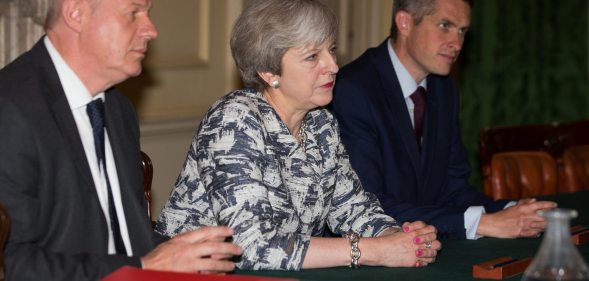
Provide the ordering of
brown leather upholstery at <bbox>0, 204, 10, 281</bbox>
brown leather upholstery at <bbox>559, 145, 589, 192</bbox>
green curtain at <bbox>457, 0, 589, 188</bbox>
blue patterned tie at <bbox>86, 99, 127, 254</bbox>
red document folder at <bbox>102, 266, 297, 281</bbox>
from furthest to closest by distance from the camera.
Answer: green curtain at <bbox>457, 0, 589, 188</bbox>
brown leather upholstery at <bbox>559, 145, 589, 192</bbox>
blue patterned tie at <bbox>86, 99, 127, 254</bbox>
brown leather upholstery at <bbox>0, 204, 10, 281</bbox>
red document folder at <bbox>102, 266, 297, 281</bbox>

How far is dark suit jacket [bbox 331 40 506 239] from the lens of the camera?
3.84m

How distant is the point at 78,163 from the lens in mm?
2691

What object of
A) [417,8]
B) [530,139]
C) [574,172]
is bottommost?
[574,172]

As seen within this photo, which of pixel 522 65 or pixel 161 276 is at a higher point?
pixel 161 276

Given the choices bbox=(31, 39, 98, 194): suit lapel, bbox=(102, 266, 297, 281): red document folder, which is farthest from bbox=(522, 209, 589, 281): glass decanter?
bbox=(31, 39, 98, 194): suit lapel

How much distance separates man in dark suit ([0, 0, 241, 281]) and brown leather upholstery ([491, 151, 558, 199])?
1861mm

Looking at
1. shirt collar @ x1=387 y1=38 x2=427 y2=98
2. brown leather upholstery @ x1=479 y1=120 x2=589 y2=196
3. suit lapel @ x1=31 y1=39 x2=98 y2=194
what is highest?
suit lapel @ x1=31 y1=39 x2=98 y2=194

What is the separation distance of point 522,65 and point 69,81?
5.10 metres

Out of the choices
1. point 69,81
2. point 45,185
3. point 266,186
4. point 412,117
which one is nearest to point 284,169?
point 266,186

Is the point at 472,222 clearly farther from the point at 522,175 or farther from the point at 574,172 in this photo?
the point at 574,172

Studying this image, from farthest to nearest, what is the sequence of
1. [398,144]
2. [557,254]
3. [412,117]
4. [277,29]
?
[412,117] → [398,144] → [277,29] → [557,254]

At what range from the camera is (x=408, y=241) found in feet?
9.96

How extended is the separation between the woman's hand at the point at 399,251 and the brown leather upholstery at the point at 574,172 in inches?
73.5

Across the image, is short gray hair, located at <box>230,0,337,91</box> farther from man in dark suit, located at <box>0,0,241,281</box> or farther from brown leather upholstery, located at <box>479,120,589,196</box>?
brown leather upholstery, located at <box>479,120,589,196</box>
